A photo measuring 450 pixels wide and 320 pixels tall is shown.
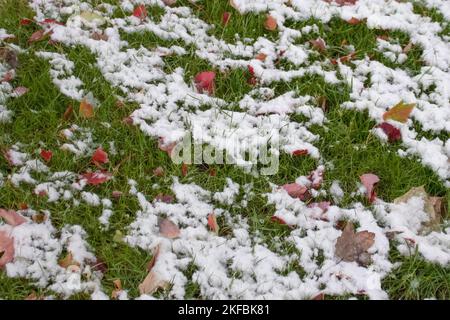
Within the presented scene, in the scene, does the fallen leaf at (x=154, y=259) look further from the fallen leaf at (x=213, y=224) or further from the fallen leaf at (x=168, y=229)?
the fallen leaf at (x=213, y=224)

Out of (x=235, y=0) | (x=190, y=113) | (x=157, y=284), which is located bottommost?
(x=157, y=284)

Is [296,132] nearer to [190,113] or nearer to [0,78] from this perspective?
[190,113]

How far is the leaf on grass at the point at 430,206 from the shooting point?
6.98 feet

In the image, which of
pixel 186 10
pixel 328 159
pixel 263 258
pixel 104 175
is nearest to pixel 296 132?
pixel 328 159

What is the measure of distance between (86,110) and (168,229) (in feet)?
2.59

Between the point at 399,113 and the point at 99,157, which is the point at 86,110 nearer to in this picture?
the point at 99,157

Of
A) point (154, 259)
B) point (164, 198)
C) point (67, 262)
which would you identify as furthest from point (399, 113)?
point (67, 262)

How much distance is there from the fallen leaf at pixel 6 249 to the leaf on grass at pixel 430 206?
159 cm

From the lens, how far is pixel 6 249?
1980mm

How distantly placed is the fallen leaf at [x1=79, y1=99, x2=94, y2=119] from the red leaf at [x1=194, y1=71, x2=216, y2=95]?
1.82 ft

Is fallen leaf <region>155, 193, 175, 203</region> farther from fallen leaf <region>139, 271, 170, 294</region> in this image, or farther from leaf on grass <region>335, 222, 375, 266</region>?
leaf on grass <region>335, 222, 375, 266</region>
